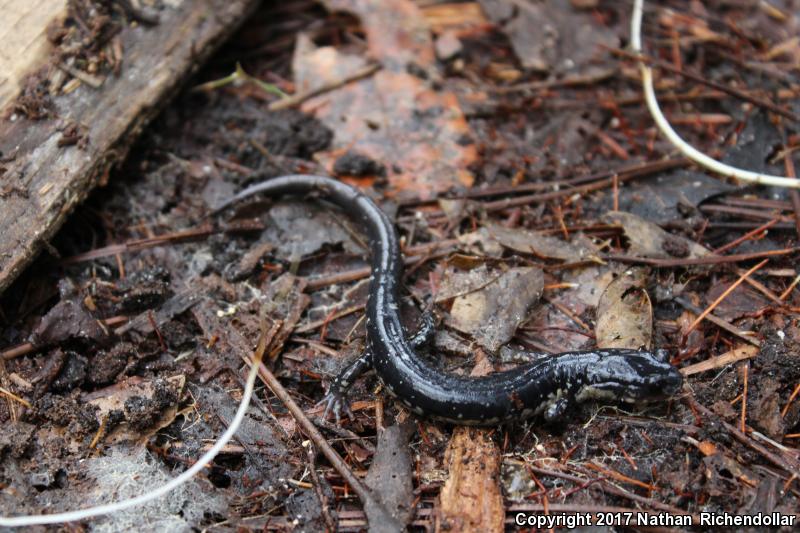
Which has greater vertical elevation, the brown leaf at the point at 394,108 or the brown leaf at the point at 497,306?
the brown leaf at the point at 394,108

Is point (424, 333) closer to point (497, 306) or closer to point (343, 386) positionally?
point (497, 306)

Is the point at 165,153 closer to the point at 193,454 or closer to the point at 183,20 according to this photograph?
the point at 183,20

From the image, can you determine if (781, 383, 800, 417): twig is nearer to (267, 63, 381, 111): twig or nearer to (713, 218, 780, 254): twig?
(713, 218, 780, 254): twig

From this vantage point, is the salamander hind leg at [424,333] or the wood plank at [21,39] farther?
the wood plank at [21,39]

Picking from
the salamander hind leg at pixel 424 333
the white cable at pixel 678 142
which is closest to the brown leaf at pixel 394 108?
the salamander hind leg at pixel 424 333

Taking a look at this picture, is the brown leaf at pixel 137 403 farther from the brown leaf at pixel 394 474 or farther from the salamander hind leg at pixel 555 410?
the salamander hind leg at pixel 555 410

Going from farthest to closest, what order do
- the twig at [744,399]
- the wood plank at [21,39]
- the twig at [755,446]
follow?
1. the wood plank at [21,39]
2. the twig at [744,399]
3. the twig at [755,446]

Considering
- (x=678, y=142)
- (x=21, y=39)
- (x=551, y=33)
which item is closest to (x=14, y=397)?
(x=21, y=39)

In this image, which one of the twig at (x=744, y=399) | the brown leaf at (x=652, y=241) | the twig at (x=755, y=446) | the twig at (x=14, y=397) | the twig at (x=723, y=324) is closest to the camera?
the twig at (x=755, y=446)
